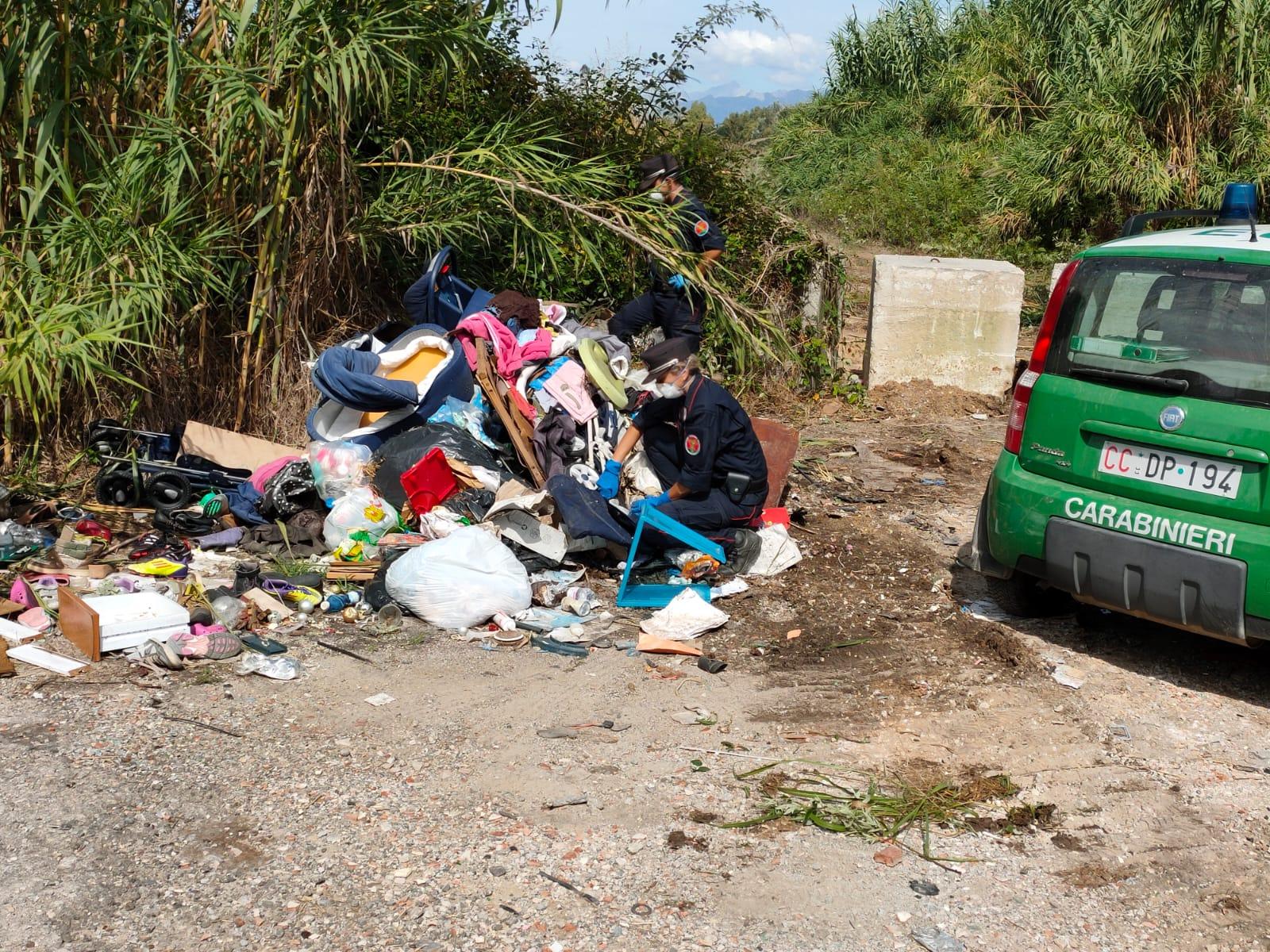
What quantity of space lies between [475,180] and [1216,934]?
6122 mm

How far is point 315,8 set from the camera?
21.9 ft

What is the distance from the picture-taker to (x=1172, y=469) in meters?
4.36

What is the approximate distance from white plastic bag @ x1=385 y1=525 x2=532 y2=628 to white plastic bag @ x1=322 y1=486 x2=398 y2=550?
0.66m

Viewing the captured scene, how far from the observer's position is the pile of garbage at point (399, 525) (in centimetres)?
518

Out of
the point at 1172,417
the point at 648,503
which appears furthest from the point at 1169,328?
the point at 648,503

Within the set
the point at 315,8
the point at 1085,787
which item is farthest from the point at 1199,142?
the point at 1085,787

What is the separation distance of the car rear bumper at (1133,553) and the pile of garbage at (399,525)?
1.39 meters

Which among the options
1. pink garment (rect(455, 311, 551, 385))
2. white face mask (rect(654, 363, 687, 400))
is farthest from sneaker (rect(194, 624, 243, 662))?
pink garment (rect(455, 311, 551, 385))

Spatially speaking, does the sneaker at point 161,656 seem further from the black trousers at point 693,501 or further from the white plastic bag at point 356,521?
the black trousers at point 693,501

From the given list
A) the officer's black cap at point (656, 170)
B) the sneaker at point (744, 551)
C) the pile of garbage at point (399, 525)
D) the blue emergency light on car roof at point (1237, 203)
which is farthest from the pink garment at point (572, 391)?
the blue emergency light on car roof at point (1237, 203)

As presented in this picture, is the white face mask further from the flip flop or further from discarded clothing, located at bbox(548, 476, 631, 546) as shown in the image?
the flip flop

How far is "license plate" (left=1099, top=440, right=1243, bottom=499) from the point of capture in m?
4.23

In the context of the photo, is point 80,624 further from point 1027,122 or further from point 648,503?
A: point 1027,122

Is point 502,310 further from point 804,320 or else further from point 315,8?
point 804,320
